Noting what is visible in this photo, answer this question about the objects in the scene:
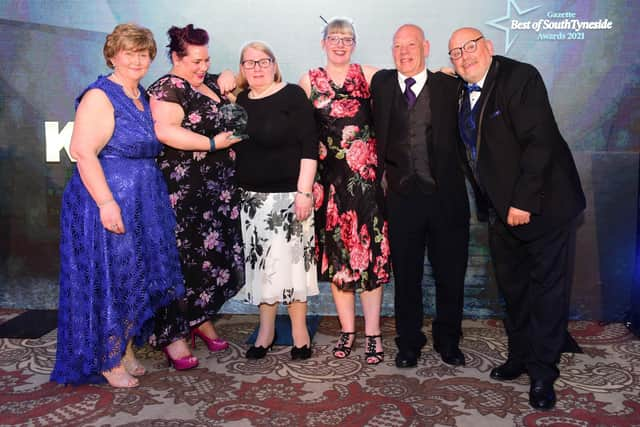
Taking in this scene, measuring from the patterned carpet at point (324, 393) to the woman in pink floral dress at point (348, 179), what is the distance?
332 mm

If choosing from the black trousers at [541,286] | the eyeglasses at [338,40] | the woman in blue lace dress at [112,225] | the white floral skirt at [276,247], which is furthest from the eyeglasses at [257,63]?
the black trousers at [541,286]

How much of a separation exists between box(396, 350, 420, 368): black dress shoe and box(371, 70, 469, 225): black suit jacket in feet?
2.39

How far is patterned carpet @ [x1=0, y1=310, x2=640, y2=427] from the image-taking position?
246 centimetres

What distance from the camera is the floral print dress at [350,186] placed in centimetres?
297

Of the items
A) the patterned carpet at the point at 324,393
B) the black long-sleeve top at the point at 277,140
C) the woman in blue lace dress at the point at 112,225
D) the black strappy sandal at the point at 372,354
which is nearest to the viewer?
the patterned carpet at the point at 324,393

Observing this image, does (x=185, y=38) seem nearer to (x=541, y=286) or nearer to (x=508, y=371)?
(x=541, y=286)

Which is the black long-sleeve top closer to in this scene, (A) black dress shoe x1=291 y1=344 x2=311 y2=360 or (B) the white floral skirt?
(B) the white floral skirt

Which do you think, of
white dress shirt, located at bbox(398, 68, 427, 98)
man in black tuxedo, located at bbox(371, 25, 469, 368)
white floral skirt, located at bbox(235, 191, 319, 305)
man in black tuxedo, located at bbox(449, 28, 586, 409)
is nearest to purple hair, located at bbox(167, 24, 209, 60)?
white floral skirt, located at bbox(235, 191, 319, 305)

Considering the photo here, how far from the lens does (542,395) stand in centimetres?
256

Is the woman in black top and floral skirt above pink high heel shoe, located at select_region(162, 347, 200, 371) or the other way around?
above

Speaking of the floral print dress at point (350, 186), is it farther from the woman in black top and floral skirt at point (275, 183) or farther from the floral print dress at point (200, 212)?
the floral print dress at point (200, 212)

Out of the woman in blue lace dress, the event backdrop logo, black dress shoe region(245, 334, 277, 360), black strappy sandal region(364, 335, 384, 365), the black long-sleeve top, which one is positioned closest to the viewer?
the woman in blue lace dress

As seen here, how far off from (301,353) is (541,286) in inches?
51.9

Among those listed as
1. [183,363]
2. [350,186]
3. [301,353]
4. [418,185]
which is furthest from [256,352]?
[418,185]
